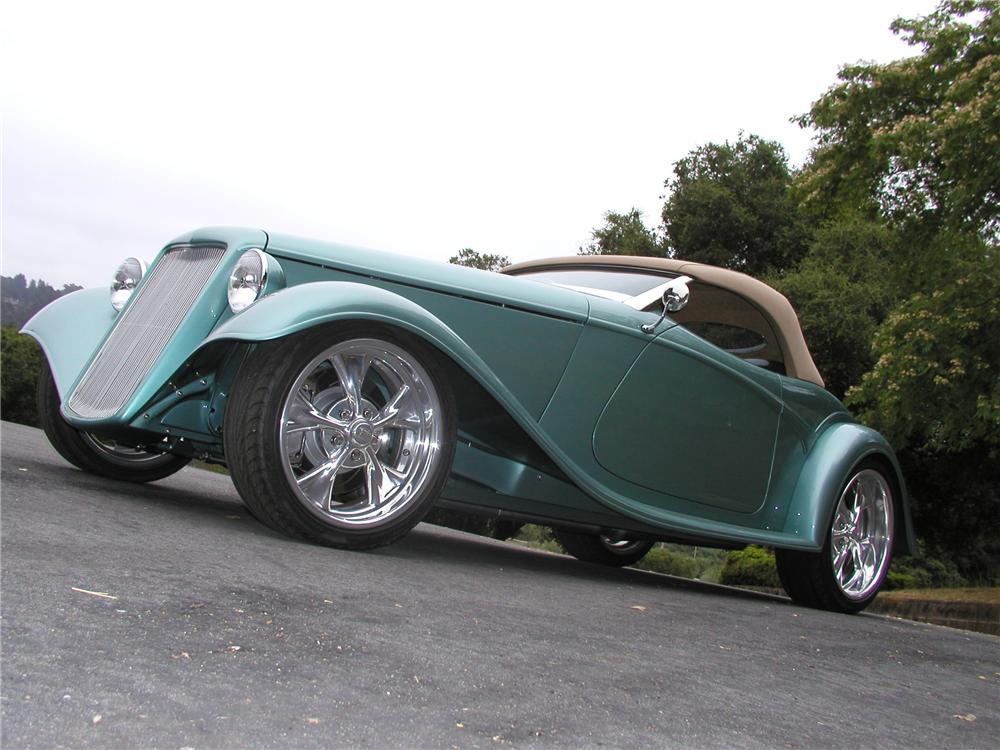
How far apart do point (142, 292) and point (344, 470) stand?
1.38 metres

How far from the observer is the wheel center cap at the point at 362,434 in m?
3.92

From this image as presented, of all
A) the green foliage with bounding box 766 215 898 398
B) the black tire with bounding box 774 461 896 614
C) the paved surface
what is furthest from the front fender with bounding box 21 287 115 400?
the green foliage with bounding box 766 215 898 398

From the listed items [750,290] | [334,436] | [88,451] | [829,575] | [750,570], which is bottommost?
[750,570]

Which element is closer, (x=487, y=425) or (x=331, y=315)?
(x=331, y=315)

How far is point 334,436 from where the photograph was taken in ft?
12.8

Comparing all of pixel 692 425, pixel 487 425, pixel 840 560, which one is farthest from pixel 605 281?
pixel 840 560

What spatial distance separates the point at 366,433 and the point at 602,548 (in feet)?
11.7

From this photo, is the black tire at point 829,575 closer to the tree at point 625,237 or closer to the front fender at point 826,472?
the front fender at point 826,472

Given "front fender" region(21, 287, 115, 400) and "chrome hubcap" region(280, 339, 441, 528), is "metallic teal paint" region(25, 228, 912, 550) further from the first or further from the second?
"chrome hubcap" region(280, 339, 441, 528)

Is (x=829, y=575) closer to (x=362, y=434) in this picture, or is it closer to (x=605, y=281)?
(x=605, y=281)

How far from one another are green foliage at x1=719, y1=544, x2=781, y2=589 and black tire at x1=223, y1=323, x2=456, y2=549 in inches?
483

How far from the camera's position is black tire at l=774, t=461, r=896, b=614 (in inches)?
227

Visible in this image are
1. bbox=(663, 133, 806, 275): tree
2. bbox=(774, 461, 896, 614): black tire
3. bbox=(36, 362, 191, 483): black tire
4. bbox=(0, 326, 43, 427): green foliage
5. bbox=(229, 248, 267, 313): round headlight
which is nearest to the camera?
bbox=(229, 248, 267, 313): round headlight

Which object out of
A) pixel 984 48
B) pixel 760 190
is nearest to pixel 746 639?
pixel 984 48
